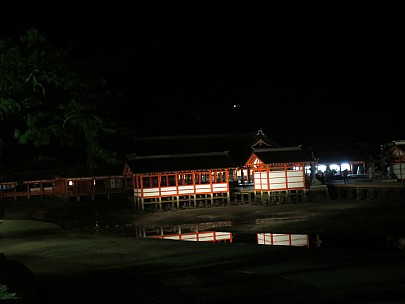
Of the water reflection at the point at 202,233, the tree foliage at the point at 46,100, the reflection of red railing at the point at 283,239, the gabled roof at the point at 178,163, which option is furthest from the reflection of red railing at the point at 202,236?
the gabled roof at the point at 178,163

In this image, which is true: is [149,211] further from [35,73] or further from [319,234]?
[35,73]

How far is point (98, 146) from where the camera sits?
12430 millimetres

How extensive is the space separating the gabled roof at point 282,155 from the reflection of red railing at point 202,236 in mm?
15587

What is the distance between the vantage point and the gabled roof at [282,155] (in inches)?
1550

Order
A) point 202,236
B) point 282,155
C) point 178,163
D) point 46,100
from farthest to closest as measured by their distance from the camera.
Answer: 1. point 282,155
2. point 178,163
3. point 202,236
4. point 46,100

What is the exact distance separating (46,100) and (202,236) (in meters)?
12.6

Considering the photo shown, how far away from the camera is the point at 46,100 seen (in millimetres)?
12438

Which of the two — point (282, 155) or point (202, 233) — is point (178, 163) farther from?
point (202, 233)

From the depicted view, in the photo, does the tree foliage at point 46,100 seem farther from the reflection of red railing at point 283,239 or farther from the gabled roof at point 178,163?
the gabled roof at point 178,163

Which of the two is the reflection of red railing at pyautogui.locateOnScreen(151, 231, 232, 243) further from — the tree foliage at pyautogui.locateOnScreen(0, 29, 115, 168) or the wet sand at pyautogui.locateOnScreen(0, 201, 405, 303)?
the tree foliage at pyautogui.locateOnScreen(0, 29, 115, 168)

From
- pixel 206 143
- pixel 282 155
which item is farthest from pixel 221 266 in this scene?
pixel 206 143

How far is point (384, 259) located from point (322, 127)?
56962 millimetres

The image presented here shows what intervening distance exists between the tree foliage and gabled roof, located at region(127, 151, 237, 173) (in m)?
26.3

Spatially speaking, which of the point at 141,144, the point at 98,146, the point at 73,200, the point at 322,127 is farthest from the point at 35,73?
the point at 322,127
